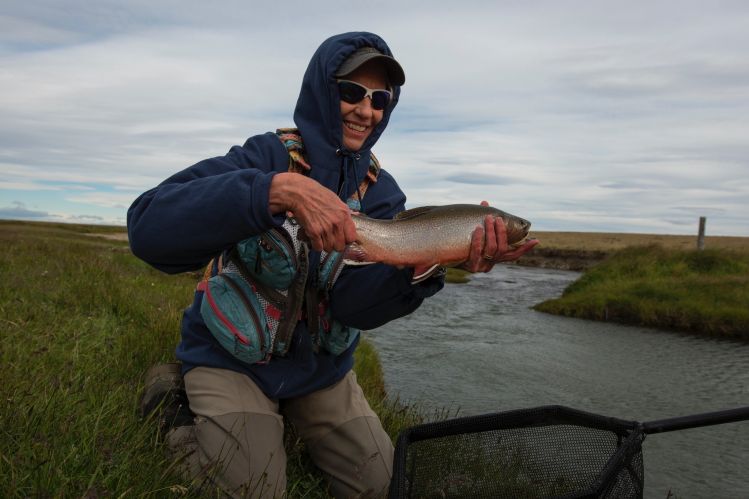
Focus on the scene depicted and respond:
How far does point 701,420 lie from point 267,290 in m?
2.33

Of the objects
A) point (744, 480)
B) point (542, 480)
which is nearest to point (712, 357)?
point (744, 480)

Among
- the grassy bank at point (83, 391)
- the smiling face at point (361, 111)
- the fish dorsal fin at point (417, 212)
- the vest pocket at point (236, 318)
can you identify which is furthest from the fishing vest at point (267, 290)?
the grassy bank at point (83, 391)

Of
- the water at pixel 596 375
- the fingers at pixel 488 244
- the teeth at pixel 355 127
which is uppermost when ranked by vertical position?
the teeth at pixel 355 127

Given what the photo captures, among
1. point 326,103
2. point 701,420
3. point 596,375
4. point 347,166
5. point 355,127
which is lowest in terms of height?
point 596,375

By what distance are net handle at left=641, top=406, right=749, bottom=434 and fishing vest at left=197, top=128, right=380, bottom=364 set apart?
1972 mm

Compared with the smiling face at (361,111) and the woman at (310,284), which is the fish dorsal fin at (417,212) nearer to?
the woman at (310,284)

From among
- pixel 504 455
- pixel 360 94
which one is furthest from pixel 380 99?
pixel 504 455

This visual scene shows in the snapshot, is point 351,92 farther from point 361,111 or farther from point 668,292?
point 668,292

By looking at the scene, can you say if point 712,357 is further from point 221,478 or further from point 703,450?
point 221,478

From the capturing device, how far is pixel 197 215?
315cm

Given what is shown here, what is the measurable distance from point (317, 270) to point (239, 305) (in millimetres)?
550

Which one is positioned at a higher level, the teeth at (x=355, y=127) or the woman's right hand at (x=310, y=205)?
the teeth at (x=355, y=127)

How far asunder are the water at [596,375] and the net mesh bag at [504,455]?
3.61 meters

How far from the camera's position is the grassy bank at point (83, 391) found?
2613 mm
